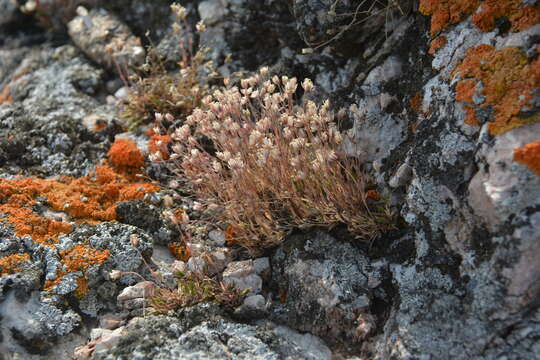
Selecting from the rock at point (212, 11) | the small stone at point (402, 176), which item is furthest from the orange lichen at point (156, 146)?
the small stone at point (402, 176)

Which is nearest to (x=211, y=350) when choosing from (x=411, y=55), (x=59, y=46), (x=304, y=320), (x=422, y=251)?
(x=304, y=320)

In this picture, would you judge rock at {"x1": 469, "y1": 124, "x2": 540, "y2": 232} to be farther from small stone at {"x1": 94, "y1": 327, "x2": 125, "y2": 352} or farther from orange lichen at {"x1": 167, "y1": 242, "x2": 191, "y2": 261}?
small stone at {"x1": 94, "y1": 327, "x2": 125, "y2": 352}

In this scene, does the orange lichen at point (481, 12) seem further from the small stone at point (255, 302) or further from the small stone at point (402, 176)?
the small stone at point (255, 302)

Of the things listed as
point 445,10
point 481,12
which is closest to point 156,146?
point 445,10

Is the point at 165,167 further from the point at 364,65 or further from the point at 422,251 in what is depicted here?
the point at 422,251

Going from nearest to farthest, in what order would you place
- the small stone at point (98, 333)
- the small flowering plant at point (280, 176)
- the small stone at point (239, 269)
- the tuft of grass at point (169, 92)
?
the small stone at point (98, 333), the small flowering plant at point (280, 176), the small stone at point (239, 269), the tuft of grass at point (169, 92)
